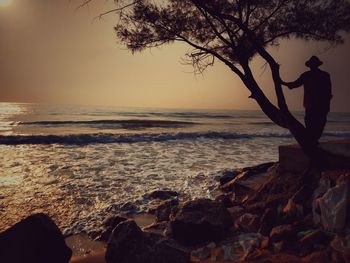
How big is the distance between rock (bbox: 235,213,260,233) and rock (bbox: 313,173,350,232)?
1.19 meters

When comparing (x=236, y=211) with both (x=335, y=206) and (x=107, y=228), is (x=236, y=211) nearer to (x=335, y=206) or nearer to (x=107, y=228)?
(x=335, y=206)

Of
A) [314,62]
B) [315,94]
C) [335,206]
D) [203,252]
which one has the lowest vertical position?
[203,252]

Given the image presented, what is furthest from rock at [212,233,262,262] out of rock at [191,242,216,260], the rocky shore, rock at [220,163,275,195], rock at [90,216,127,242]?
rock at [220,163,275,195]

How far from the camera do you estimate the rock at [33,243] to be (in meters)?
4.21

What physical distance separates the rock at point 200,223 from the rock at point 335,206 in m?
1.69

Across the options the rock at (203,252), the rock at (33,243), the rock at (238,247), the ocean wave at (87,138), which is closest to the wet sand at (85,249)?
the rock at (33,243)

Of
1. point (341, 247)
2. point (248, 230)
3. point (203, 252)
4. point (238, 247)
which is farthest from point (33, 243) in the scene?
point (341, 247)

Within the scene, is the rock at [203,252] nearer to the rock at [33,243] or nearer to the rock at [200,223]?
the rock at [200,223]

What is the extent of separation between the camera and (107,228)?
6.46m

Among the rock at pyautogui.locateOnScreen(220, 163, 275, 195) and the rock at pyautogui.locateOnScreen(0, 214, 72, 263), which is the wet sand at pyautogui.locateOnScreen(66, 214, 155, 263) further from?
the rock at pyautogui.locateOnScreen(220, 163, 275, 195)

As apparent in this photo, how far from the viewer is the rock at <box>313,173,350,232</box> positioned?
495cm

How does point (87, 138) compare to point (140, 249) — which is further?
point (87, 138)

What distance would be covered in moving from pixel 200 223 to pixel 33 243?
9.35 feet

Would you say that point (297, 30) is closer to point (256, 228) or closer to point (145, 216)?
point (256, 228)
